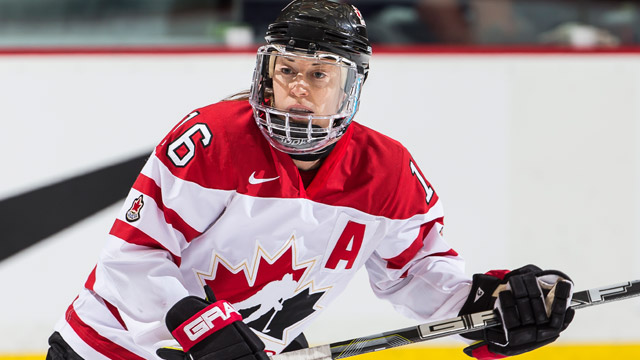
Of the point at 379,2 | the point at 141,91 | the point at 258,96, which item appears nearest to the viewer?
the point at 258,96

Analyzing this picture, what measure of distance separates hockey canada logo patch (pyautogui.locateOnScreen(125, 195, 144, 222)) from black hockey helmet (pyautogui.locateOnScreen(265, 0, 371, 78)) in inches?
17.7

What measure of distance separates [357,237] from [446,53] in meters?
1.30

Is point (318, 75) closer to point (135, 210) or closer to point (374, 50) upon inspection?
point (135, 210)

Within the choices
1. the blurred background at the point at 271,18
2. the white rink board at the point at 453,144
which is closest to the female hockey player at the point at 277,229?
the white rink board at the point at 453,144

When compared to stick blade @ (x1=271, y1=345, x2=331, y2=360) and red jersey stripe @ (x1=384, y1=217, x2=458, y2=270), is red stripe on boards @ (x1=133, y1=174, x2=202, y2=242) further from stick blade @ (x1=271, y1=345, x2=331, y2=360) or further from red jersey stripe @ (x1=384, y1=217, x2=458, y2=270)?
red jersey stripe @ (x1=384, y1=217, x2=458, y2=270)

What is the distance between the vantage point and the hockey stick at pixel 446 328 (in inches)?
68.6

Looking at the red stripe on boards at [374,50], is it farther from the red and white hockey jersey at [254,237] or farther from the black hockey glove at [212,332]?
the black hockey glove at [212,332]

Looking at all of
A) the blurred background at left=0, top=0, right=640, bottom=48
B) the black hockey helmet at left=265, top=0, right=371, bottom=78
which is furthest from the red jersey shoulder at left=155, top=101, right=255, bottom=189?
the blurred background at left=0, top=0, right=640, bottom=48

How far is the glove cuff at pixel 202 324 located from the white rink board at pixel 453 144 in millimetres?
1399

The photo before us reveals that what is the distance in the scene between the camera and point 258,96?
65.6 inches

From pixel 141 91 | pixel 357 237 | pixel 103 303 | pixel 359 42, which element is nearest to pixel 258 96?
pixel 359 42

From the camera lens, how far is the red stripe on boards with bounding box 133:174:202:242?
5.13ft

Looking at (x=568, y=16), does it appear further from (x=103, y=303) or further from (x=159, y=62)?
(x=103, y=303)

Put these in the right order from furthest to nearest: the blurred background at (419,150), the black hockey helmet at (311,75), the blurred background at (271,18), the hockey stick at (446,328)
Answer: the blurred background at (271,18)
the blurred background at (419,150)
the hockey stick at (446,328)
the black hockey helmet at (311,75)
